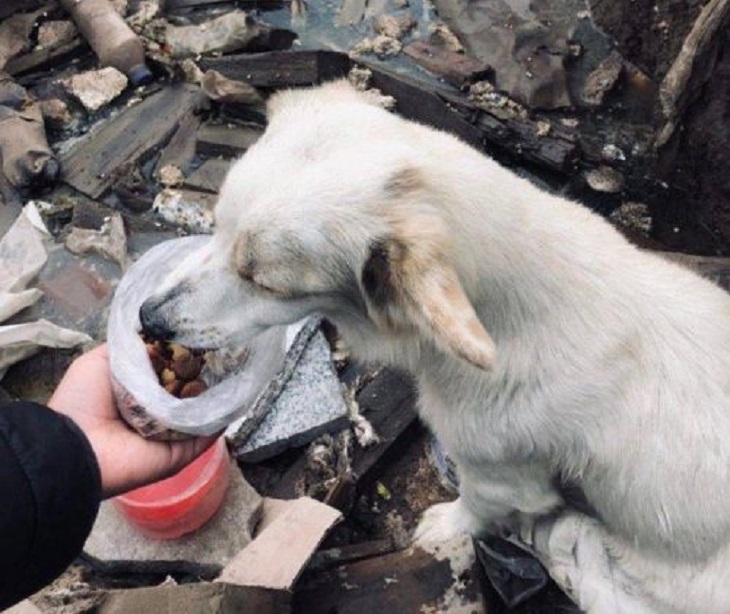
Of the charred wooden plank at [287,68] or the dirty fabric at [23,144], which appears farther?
the charred wooden plank at [287,68]

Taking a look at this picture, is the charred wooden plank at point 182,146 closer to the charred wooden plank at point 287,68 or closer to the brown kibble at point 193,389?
the charred wooden plank at point 287,68

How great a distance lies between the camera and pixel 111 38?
5832mm

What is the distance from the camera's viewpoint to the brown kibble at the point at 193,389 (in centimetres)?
317

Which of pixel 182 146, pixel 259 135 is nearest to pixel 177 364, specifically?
pixel 259 135

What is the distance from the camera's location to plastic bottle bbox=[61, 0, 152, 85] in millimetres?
5816

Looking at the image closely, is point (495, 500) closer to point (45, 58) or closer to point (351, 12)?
point (351, 12)

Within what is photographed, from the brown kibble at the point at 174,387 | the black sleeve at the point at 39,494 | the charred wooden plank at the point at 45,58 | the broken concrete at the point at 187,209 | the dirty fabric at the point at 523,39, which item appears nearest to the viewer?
the black sleeve at the point at 39,494

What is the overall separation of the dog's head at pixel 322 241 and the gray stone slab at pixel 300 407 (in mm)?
1241

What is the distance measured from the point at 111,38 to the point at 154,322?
128 inches

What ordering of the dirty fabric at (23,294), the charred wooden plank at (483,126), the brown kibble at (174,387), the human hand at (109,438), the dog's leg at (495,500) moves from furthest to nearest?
the charred wooden plank at (483,126) < the dirty fabric at (23,294) < the dog's leg at (495,500) < the brown kibble at (174,387) < the human hand at (109,438)

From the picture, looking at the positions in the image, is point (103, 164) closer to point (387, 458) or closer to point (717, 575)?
point (387, 458)

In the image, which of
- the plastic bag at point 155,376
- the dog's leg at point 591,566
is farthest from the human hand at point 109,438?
the dog's leg at point 591,566

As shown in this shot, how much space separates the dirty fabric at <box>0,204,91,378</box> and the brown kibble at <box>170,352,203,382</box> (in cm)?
141

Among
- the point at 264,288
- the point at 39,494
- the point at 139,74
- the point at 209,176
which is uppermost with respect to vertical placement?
the point at 264,288
